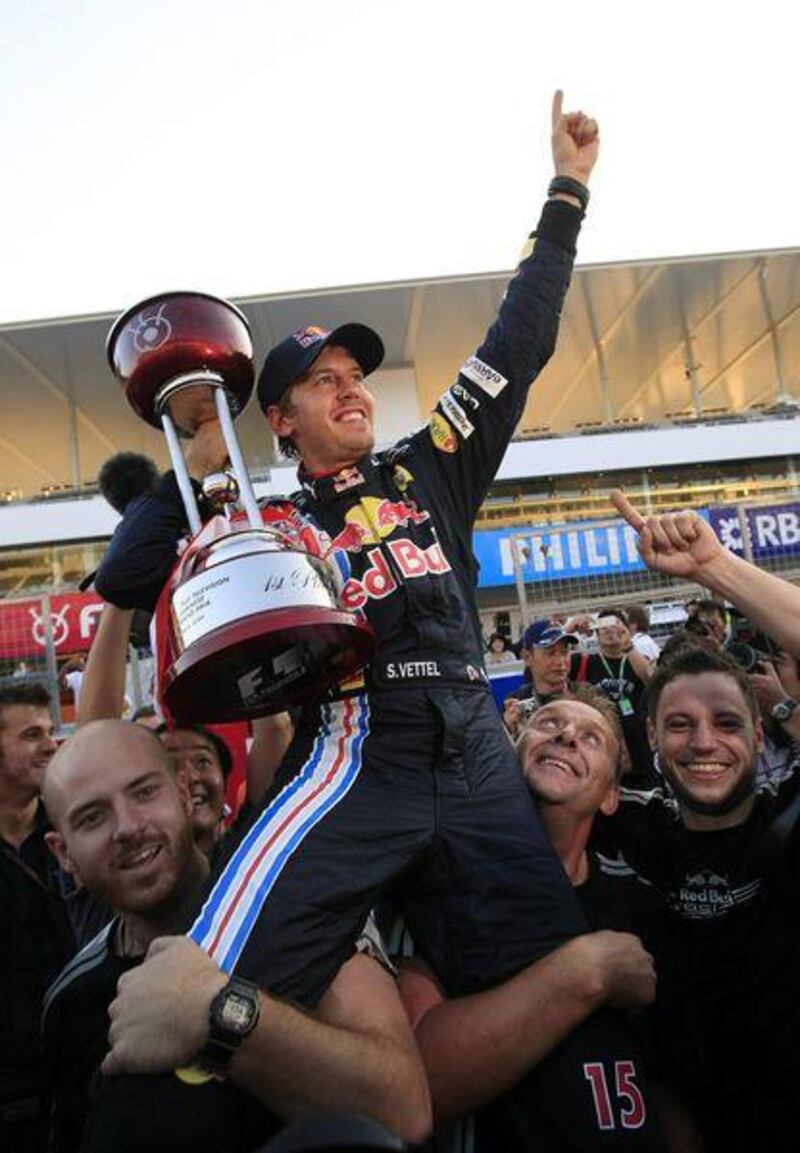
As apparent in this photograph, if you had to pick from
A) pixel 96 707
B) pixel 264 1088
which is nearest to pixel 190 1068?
pixel 264 1088

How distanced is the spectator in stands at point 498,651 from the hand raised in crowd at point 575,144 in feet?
21.0

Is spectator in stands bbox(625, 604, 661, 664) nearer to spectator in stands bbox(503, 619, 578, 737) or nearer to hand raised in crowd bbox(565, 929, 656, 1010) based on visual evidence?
spectator in stands bbox(503, 619, 578, 737)

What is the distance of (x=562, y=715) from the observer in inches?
108

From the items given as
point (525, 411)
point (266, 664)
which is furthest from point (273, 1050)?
point (525, 411)

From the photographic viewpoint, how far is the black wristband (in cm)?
246

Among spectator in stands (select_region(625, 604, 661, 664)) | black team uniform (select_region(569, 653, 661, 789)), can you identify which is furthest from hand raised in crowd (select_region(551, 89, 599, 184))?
spectator in stands (select_region(625, 604, 661, 664))

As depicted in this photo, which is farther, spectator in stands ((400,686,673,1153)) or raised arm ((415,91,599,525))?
raised arm ((415,91,599,525))

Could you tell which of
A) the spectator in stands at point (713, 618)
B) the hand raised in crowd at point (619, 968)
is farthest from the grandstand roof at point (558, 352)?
the hand raised in crowd at point (619, 968)

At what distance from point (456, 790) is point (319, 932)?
1.47 feet

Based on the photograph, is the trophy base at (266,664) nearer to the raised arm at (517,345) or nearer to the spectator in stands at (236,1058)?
the spectator in stands at (236,1058)

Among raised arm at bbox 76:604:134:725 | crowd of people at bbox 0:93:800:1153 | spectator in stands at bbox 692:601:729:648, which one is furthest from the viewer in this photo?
spectator in stands at bbox 692:601:729:648

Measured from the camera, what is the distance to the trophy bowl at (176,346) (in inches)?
88.7

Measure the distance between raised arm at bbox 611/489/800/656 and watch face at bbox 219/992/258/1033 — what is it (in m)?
1.44

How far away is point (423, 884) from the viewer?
79.0 inches
